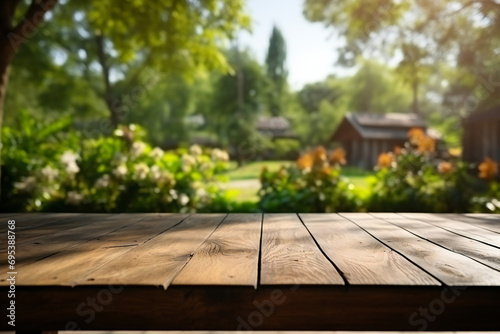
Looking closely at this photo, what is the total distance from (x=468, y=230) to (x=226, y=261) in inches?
52.3

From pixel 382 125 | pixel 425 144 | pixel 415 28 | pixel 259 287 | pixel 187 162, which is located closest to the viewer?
pixel 259 287

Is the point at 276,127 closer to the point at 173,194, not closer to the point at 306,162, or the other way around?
the point at 306,162

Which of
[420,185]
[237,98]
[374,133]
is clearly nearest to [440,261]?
[420,185]

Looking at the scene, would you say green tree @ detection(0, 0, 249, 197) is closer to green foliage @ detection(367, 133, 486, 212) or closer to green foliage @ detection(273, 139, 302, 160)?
green foliage @ detection(367, 133, 486, 212)

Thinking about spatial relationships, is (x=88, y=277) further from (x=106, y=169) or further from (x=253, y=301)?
(x=106, y=169)

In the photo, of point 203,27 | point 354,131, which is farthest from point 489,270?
point 354,131

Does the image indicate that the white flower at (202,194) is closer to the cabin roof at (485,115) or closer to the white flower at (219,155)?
the white flower at (219,155)

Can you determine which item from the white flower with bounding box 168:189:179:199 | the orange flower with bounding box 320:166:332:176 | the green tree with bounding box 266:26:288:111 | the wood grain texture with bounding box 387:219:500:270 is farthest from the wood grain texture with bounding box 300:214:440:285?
the green tree with bounding box 266:26:288:111

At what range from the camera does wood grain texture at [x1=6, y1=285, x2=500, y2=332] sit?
92 cm

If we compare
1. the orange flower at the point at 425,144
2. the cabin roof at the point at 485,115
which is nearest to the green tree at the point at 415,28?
the cabin roof at the point at 485,115

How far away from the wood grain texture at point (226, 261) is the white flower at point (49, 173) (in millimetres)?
3488

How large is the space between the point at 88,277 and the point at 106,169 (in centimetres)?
Answer: 381

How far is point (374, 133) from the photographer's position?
2277 centimetres

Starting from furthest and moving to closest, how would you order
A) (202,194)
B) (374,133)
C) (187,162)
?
(374,133)
(187,162)
(202,194)
